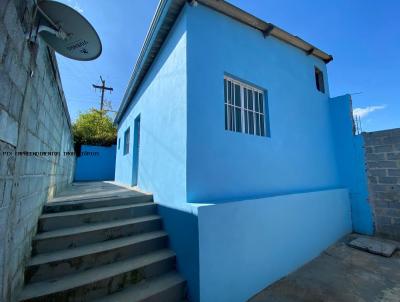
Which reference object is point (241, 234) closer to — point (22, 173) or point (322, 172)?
point (22, 173)

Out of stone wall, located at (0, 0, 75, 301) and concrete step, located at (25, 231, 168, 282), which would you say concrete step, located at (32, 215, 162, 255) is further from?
stone wall, located at (0, 0, 75, 301)

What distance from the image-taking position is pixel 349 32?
5809 mm

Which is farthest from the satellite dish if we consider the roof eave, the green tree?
the green tree

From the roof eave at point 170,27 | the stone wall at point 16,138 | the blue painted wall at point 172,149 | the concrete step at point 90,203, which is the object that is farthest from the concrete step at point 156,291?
the roof eave at point 170,27

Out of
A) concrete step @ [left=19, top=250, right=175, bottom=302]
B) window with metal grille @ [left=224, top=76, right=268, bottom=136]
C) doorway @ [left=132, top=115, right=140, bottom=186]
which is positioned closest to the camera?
concrete step @ [left=19, top=250, right=175, bottom=302]

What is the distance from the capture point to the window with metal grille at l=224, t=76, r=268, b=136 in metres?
3.83

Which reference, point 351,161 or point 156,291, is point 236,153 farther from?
point 351,161

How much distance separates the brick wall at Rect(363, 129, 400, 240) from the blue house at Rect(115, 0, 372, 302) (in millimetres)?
226

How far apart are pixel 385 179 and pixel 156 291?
657 centimetres

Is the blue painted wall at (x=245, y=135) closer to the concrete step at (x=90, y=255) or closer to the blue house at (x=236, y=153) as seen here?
the blue house at (x=236, y=153)

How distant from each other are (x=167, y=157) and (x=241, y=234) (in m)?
1.96

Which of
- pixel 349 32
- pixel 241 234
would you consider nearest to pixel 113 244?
pixel 241 234

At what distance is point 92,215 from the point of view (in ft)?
10.3

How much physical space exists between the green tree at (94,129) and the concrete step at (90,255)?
1196 centimetres
